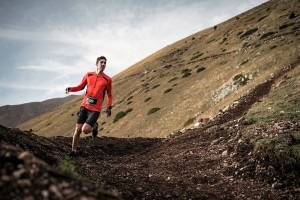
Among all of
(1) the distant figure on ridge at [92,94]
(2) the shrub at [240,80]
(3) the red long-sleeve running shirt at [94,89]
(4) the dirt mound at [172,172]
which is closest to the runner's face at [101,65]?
(1) the distant figure on ridge at [92,94]

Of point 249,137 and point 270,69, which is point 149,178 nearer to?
point 249,137

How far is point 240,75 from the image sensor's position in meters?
37.8

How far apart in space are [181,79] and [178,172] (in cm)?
Answer: 4070

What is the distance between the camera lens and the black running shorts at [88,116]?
1341 centimetres

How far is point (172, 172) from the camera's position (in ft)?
43.8

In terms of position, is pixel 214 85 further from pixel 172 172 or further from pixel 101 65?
pixel 101 65

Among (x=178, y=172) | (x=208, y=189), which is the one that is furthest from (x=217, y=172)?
(x=208, y=189)

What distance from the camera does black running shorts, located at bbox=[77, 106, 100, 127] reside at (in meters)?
13.4

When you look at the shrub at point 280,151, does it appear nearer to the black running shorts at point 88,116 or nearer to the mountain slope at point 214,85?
the black running shorts at point 88,116

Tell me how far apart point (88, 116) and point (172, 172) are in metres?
3.69

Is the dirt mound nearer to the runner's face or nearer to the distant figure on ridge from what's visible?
the distant figure on ridge

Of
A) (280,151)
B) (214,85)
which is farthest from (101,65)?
(214,85)

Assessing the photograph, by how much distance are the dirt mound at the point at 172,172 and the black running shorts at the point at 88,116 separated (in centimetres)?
148

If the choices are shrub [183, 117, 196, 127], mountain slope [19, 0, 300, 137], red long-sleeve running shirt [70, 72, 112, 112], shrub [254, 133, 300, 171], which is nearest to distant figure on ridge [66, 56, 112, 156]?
red long-sleeve running shirt [70, 72, 112, 112]
